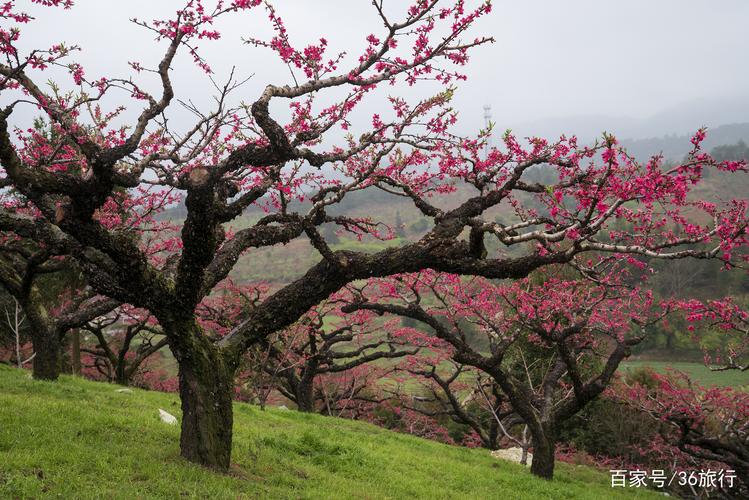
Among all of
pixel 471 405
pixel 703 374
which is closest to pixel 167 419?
pixel 471 405

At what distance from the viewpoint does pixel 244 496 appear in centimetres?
700

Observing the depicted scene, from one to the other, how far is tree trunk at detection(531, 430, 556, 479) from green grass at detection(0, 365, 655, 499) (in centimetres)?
60

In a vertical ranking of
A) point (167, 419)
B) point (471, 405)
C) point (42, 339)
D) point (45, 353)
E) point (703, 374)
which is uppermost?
point (703, 374)

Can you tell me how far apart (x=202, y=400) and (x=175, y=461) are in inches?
38.5

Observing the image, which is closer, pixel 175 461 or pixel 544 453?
pixel 175 461

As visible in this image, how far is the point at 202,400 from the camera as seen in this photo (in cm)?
782

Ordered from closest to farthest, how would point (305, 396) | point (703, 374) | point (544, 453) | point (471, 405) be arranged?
point (544, 453) → point (305, 396) → point (471, 405) → point (703, 374)

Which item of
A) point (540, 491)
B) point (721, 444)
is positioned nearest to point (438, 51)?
point (540, 491)

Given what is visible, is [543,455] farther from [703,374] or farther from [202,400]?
[703,374]

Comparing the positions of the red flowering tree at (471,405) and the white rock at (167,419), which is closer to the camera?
the white rock at (167,419)

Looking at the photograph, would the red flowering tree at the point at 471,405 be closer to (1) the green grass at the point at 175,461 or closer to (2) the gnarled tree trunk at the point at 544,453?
(2) the gnarled tree trunk at the point at 544,453

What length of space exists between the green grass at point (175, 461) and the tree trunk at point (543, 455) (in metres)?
0.60

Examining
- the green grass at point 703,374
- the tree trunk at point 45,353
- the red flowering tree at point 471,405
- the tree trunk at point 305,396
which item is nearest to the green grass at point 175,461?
the tree trunk at point 45,353

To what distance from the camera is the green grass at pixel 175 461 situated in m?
6.71
